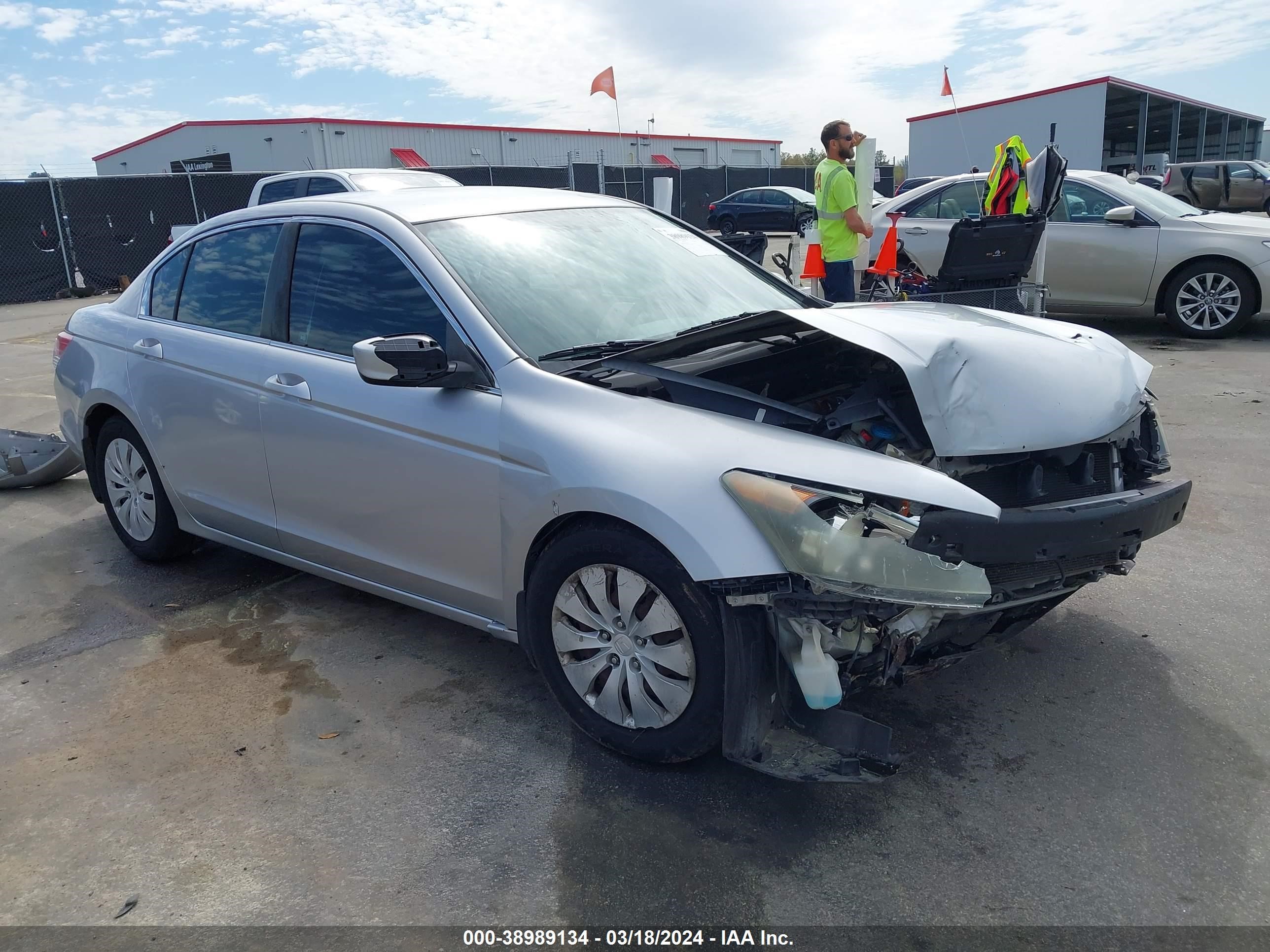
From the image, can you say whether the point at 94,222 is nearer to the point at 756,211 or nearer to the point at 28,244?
the point at 28,244

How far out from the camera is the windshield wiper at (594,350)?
327cm

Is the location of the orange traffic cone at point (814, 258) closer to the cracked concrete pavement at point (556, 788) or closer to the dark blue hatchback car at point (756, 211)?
the cracked concrete pavement at point (556, 788)

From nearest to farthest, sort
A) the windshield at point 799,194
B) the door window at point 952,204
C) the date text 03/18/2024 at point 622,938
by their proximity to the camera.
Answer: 1. the date text 03/18/2024 at point 622,938
2. the door window at point 952,204
3. the windshield at point 799,194

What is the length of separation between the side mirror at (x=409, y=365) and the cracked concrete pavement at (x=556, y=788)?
1131mm

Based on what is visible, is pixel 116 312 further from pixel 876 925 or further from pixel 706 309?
pixel 876 925

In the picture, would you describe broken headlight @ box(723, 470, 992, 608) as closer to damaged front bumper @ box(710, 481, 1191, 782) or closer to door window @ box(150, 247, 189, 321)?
damaged front bumper @ box(710, 481, 1191, 782)

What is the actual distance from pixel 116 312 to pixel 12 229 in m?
16.4

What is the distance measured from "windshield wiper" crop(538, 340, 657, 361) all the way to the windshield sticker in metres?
0.99

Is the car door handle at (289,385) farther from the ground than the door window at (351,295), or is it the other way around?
the door window at (351,295)

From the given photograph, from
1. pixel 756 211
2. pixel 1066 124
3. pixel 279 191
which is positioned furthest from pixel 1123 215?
pixel 1066 124

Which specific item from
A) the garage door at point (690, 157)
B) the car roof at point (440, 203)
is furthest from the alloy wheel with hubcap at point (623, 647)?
the garage door at point (690, 157)

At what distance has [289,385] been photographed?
3727mm

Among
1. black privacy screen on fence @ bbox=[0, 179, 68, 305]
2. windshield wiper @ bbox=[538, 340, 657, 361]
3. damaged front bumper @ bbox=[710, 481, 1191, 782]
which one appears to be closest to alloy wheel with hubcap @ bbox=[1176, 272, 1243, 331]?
damaged front bumper @ bbox=[710, 481, 1191, 782]

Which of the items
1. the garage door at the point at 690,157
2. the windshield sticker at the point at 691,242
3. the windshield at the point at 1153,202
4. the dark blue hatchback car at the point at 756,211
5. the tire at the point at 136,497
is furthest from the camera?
the garage door at the point at 690,157
